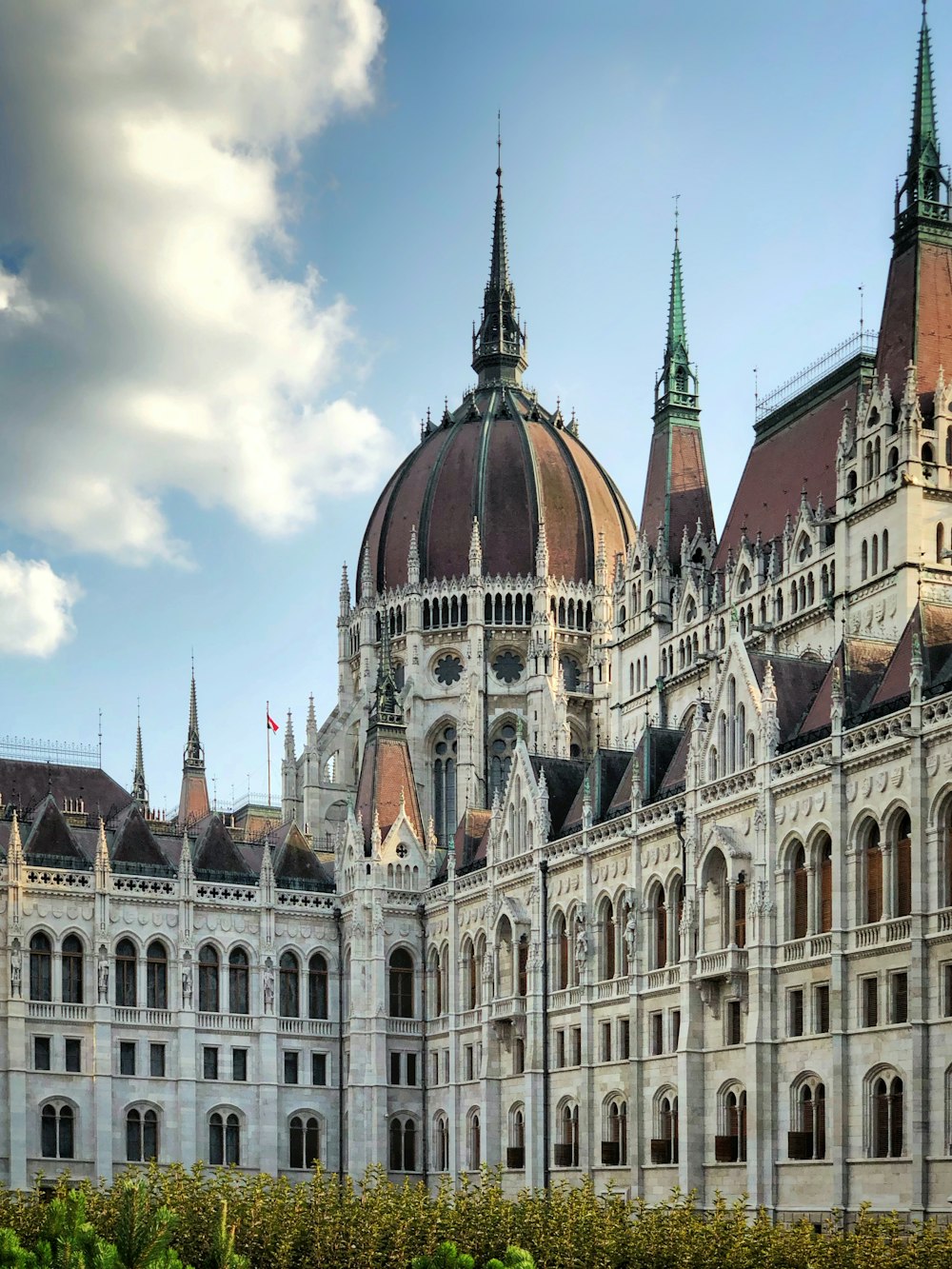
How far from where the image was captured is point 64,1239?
3803 cm

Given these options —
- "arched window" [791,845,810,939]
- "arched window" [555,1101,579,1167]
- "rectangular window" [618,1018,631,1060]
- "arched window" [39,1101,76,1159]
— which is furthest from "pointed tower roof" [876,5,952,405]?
"arched window" [39,1101,76,1159]

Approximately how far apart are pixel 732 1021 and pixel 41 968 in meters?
30.1

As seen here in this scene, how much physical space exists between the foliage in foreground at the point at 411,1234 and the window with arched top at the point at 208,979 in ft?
97.1

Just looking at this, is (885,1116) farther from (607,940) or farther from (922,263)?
(922,263)

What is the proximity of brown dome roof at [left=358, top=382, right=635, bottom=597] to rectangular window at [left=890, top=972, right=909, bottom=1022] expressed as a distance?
2481 inches

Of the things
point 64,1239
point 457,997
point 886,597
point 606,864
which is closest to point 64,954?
point 457,997

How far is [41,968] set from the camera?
258 ft

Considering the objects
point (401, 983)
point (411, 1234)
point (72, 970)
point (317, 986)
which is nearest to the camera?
point (411, 1234)

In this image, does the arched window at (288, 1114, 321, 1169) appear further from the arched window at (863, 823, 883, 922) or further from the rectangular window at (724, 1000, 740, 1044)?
the arched window at (863, 823, 883, 922)

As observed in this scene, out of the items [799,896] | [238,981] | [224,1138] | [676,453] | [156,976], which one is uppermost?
[676,453]

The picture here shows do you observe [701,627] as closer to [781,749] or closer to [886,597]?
[886,597]

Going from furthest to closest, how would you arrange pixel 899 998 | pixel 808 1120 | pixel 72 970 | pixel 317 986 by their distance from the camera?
pixel 317 986
pixel 72 970
pixel 808 1120
pixel 899 998

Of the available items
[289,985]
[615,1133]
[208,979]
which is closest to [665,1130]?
[615,1133]

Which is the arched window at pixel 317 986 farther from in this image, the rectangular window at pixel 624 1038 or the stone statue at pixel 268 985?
the rectangular window at pixel 624 1038
